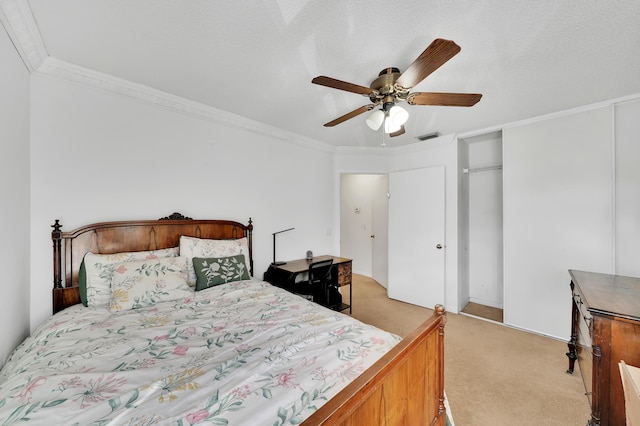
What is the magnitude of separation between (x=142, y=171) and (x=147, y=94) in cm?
69

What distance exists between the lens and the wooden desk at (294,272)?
290 cm

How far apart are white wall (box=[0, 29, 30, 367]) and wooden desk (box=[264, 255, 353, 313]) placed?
1.98m

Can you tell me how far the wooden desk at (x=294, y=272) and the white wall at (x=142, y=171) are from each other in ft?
0.49

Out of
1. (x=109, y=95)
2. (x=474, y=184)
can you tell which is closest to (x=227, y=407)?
(x=109, y=95)

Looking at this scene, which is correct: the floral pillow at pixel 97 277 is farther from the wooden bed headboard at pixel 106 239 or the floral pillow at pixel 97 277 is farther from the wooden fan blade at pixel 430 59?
the wooden fan blade at pixel 430 59

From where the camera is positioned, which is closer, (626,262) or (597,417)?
(597,417)

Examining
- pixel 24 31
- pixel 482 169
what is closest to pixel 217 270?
pixel 24 31

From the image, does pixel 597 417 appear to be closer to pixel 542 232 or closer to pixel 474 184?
pixel 542 232

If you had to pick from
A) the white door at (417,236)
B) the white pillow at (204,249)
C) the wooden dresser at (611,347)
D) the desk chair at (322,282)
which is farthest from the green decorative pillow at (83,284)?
the white door at (417,236)

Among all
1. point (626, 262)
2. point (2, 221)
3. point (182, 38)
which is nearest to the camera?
point (2, 221)

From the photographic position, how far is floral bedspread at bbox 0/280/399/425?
2.76ft

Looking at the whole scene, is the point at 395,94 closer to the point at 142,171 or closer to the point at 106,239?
the point at 142,171

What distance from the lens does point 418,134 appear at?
11.6ft

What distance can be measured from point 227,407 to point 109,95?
252cm
